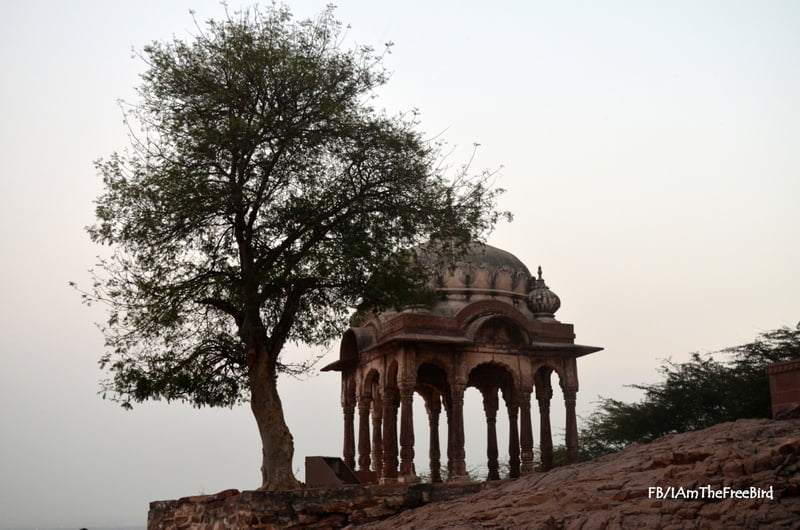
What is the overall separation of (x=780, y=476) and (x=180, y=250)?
977 cm

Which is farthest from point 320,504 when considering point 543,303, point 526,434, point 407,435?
point 543,303

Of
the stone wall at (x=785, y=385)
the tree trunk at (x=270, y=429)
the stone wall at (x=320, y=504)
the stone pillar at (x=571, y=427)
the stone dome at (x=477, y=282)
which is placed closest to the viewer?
the stone wall at (x=320, y=504)

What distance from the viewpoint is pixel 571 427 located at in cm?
1927

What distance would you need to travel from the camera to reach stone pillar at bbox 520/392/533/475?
60.5 ft

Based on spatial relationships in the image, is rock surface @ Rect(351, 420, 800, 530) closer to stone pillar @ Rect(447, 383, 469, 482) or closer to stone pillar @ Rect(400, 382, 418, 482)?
stone pillar @ Rect(400, 382, 418, 482)

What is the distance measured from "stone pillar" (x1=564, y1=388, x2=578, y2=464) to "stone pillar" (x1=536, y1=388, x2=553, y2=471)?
16.7 inches

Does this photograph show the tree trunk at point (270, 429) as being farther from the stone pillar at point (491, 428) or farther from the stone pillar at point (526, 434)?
the stone pillar at point (491, 428)

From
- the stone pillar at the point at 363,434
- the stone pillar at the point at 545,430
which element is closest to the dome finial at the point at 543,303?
the stone pillar at the point at 545,430

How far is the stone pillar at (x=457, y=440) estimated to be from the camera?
17594 mm

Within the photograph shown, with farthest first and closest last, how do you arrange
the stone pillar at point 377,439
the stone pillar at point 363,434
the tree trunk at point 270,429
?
the stone pillar at point 363,434
the stone pillar at point 377,439
the tree trunk at point 270,429

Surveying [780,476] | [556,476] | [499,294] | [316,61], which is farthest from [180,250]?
[780,476]

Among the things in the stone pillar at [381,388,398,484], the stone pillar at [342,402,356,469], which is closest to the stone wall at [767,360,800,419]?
the stone pillar at [381,388,398,484]

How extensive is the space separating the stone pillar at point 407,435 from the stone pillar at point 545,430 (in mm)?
3514

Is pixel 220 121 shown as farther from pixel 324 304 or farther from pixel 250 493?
pixel 250 493
